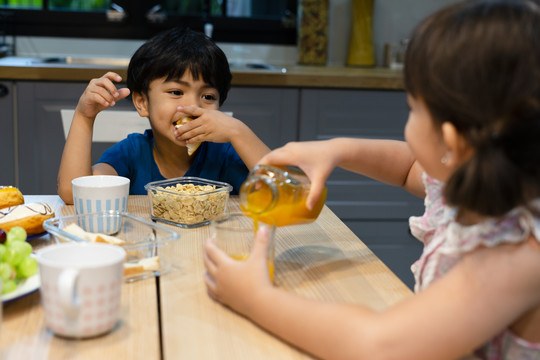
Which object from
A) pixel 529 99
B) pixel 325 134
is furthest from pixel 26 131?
pixel 529 99

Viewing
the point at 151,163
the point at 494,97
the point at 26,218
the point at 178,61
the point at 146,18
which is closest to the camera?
the point at 494,97

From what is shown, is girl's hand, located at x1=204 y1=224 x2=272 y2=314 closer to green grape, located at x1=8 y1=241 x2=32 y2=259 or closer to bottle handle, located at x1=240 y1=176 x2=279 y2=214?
bottle handle, located at x1=240 y1=176 x2=279 y2=214

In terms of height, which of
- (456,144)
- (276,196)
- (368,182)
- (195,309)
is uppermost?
(456,144)

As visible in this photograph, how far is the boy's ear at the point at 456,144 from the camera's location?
0.59 meters

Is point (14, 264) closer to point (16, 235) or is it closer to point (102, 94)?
point (16, 235)

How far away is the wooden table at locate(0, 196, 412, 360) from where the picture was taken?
60cm

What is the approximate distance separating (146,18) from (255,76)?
85 cm

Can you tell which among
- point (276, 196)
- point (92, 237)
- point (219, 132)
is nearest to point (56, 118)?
point (219, 132)

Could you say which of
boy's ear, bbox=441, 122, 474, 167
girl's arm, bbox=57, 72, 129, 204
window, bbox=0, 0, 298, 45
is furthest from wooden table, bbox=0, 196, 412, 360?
window, bbox=0, 0, 298, 45

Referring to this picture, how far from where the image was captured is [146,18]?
8.96 ft

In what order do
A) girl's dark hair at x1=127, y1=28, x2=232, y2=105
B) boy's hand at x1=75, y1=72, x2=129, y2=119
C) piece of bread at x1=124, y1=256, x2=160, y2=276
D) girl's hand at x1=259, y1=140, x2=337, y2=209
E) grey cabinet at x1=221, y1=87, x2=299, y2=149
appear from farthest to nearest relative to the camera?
grey cabinet at x1=221, y1=87, x2=299, y2=149 < girl's dark hair at x1=127, y1=28, x2=232, y2=105 < boy's hand at x1=75, y1=72, x2=129, y2=119 < girl's hand at x1=259, y1=140, x2=337, y2=209 < piece of bread at x1=124, y1=256, x2=160, y2=276

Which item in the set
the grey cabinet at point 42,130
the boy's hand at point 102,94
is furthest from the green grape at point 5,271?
the grey cabinet at point 42,130

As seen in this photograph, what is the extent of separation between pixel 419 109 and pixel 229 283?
0.31 metres

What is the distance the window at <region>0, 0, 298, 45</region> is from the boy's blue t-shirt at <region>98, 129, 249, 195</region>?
1395 millimetres
